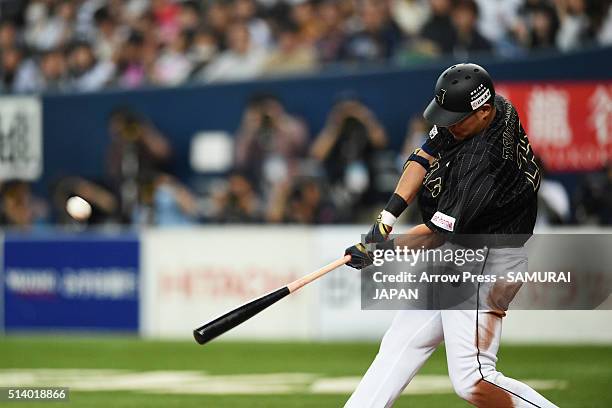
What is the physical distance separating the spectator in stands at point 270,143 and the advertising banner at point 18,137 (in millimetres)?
2722

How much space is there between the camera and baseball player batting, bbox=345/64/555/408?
241 inches

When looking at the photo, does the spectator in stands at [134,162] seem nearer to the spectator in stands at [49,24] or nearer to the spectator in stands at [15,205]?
the spectator in stands at [15,205]

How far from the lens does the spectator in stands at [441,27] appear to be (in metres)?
14.0

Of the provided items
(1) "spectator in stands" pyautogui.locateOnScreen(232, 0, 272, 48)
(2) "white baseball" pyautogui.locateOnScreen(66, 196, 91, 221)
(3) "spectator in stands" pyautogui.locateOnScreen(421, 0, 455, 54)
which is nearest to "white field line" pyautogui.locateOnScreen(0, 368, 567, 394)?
(2) "white baseball" pyautogui.locateOnScreen(66, 196, 91, 221)

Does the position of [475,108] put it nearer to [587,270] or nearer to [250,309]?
[250,309]

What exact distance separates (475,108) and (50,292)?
8.99 m

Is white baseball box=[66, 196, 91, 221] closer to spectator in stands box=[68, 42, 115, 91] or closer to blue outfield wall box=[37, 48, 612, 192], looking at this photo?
blue outfield wall box=[37, 48, 612, 192]

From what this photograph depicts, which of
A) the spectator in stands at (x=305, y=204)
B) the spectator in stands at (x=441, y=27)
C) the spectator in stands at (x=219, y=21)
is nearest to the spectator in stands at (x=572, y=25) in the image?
the spectator in stands at (x=441, y=27)

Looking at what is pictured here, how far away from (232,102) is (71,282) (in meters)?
2.99

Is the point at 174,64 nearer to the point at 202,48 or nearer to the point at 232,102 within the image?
the point at 202,48

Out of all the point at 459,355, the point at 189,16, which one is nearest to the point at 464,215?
the point at 459,355

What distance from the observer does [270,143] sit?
556 inches

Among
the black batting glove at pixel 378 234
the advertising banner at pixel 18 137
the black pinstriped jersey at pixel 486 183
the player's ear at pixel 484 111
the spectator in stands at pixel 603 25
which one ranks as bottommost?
the black batting glove at pixel 378 234

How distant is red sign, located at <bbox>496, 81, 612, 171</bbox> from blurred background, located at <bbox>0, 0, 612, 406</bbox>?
0.7 inches
